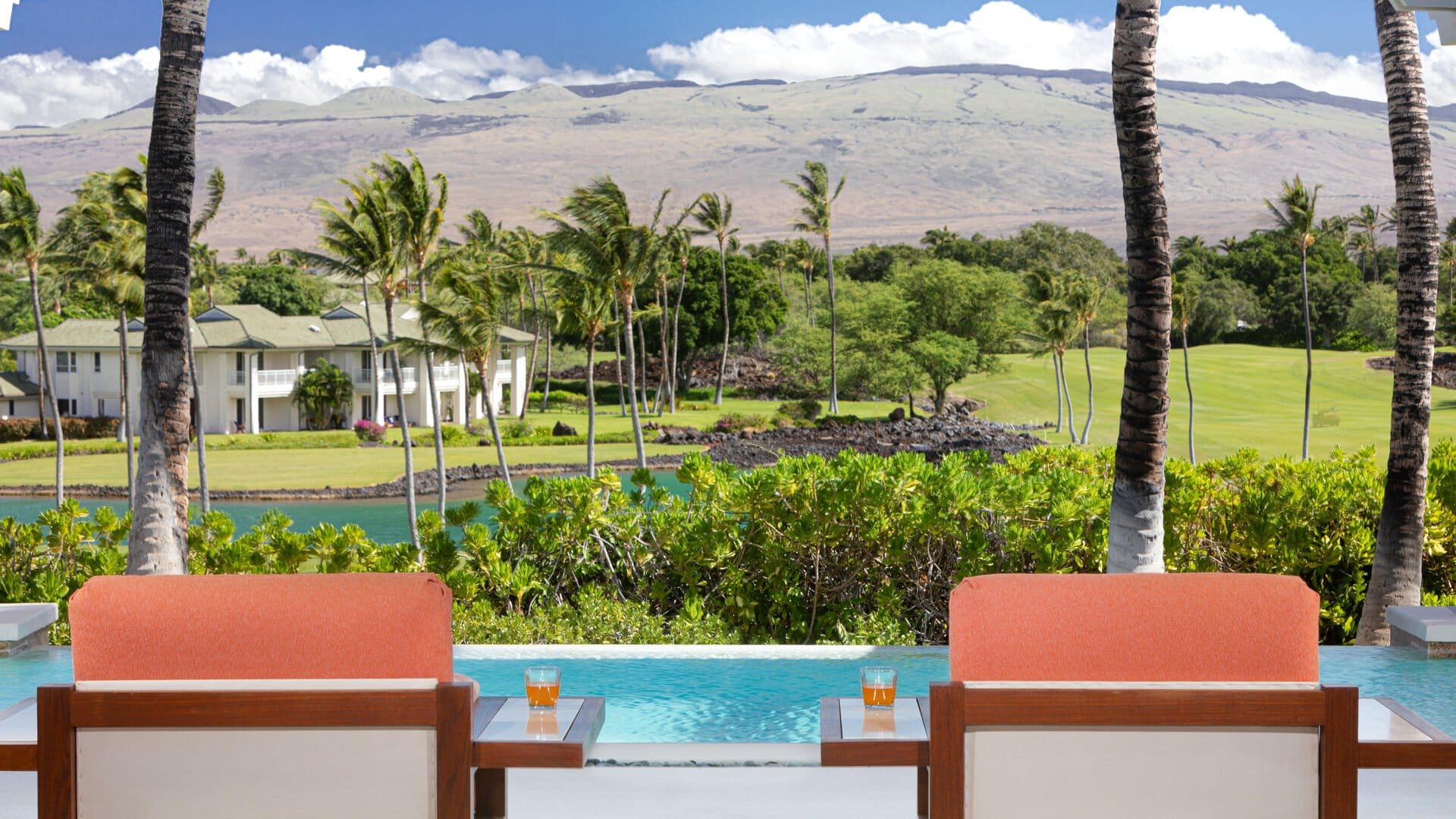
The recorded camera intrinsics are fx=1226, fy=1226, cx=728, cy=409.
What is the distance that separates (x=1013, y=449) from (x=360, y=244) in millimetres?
17666

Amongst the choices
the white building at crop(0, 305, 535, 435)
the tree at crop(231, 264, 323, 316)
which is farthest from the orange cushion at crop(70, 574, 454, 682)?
the tree at crop(231, 264, 323, 316)

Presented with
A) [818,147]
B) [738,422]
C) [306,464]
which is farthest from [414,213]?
[818,147]

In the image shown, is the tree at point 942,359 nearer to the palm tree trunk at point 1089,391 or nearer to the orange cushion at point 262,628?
the palm tree trunk at point 1089,391

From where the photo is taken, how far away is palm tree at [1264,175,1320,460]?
2794cm

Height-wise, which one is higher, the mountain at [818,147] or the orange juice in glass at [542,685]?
the mountain at [818,147]

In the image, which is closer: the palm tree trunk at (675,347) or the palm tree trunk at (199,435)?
the palm tree trunk at (199,435)

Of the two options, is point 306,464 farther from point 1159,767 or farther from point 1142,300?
point 1159,767

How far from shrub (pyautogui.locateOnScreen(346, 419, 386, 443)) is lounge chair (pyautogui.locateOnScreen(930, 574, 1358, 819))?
32.7 m

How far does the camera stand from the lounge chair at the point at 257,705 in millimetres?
1800

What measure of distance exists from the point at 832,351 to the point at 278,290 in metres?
18.9

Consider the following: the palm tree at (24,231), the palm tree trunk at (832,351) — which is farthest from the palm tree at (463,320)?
the palm tree trunk at (832,351)

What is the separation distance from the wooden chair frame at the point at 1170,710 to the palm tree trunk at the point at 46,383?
22.4 metres

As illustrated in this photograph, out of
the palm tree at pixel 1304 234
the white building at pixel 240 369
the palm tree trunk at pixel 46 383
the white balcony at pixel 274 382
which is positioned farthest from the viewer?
the white balcony at pixel 274 382

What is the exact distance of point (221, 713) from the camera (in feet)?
5.91
